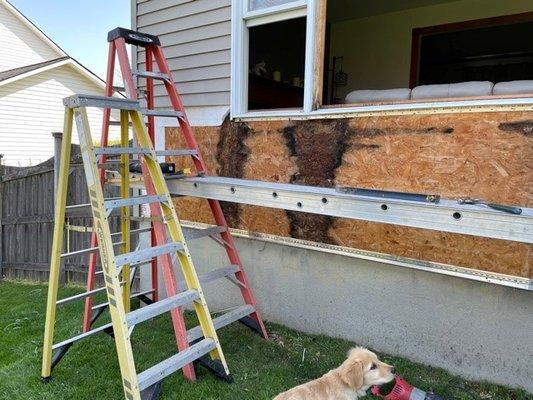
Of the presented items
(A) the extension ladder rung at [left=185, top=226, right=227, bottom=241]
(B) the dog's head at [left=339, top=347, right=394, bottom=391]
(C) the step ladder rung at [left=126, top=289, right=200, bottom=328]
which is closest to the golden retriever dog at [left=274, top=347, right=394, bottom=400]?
(B) the dog's head at [left=339, top=347, right=394, bottom=391]

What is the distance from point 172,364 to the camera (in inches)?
96.1

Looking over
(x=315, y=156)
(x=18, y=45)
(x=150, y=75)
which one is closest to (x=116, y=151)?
(x=150, y=75)

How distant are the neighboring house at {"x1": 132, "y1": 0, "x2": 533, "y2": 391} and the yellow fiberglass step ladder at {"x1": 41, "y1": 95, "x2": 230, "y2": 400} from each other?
3.63 feet

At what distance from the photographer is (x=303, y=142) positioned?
339cm

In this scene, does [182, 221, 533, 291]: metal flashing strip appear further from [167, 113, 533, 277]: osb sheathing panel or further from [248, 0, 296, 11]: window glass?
[248, 0, 296, 11]: window glass

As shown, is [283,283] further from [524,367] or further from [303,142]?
[524,367]

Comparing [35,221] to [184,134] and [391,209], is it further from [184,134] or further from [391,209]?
[391,209]

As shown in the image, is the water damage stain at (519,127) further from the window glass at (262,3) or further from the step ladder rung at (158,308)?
the step ladder rung at (158,308)

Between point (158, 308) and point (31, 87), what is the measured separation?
12.7 metres

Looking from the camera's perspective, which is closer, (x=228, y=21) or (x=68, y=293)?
(x=228, y=21)

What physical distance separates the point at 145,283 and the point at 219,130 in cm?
205

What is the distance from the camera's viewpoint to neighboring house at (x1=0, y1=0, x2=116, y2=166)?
39.4 feet

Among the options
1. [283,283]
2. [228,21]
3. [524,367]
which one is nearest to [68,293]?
[283,283]

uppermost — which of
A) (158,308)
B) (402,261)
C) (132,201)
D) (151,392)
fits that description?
(132,201)
